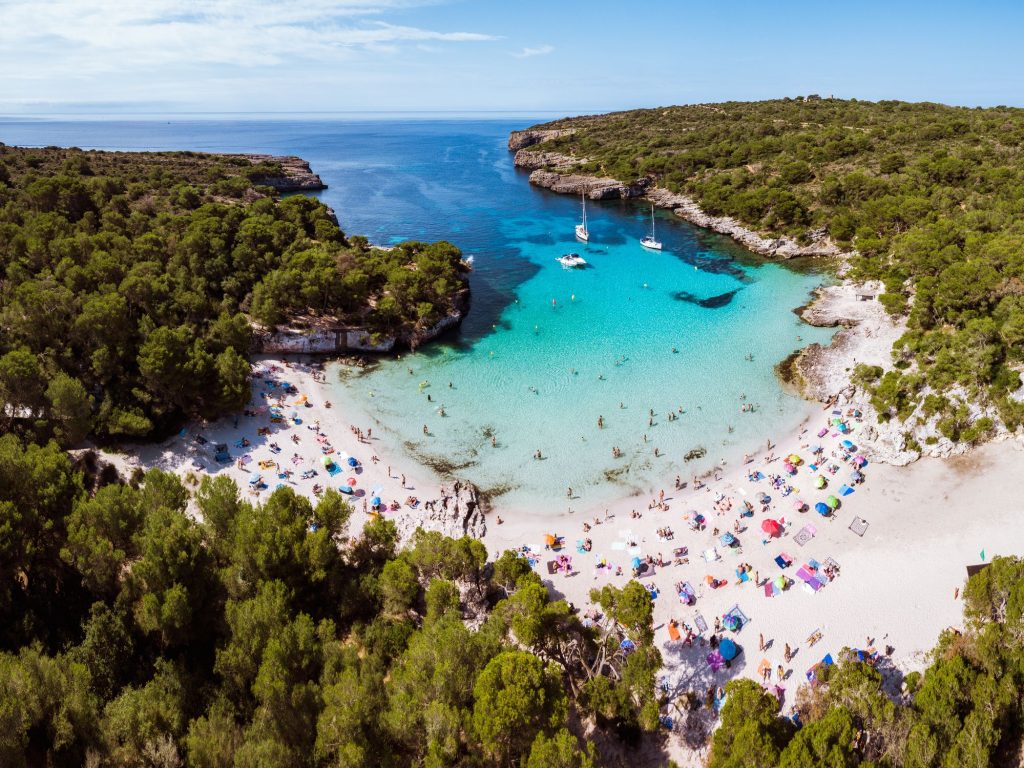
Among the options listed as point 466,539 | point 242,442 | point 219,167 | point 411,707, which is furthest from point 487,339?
point 219,167

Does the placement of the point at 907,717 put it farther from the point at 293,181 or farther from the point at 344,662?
the point at 293,181

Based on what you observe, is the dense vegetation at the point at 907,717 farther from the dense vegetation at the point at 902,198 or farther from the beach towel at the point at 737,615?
the dense vegetation at the point at 902,198

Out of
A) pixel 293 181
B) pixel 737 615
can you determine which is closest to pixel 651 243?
pixel 737 615

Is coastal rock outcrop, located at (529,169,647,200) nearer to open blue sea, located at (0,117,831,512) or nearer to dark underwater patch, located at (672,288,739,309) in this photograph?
open blue sea, located at (0,117,831,512)

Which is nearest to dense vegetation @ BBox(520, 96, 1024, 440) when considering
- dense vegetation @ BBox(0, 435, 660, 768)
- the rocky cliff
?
dense vegetation @ BBox(0, 435, 660, 768)

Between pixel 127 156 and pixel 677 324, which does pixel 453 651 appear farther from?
pixel 127 156
